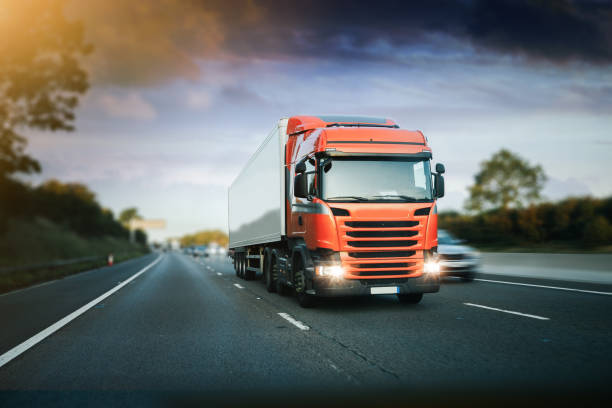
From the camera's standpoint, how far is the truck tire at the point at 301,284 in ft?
34.8

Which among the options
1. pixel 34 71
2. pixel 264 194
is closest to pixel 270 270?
pixel 264 194

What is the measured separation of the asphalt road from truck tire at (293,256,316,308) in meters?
0.17

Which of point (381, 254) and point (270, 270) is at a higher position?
point (381, 254)

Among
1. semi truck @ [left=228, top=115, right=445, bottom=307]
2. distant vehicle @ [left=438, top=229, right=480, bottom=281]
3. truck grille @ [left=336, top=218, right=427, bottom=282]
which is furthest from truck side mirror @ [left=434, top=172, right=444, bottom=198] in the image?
distant vehicle @ [left=438, top=229, right=480, bottom=281]

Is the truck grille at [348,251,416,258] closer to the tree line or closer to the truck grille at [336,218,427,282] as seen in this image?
the truck grille at [336,218,427,282]

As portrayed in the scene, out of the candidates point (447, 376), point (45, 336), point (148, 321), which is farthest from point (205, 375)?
point (148, 321)

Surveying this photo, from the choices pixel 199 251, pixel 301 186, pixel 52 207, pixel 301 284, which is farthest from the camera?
pixel 199 251

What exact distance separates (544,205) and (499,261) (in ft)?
76.5

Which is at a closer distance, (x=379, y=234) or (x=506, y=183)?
(x=379, y=234)

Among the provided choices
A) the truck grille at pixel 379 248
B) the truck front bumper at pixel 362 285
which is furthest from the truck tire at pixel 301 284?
the truck grille at pixel 379 248

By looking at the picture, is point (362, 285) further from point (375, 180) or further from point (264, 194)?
point (264, 194)

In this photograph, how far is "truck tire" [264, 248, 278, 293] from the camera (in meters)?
13.6

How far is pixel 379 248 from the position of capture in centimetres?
966

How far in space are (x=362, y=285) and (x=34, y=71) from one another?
1857 centimetres
